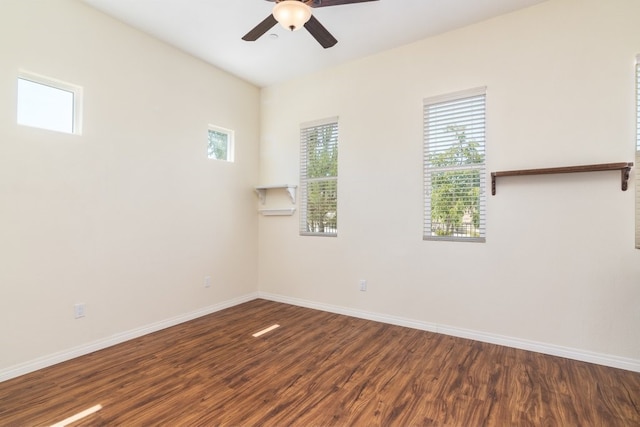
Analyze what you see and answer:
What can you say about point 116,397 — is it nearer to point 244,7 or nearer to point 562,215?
point 244,7

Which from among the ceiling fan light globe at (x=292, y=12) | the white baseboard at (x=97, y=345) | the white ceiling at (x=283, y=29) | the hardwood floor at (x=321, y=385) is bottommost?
the hardwood floor at (x=321, y=385)

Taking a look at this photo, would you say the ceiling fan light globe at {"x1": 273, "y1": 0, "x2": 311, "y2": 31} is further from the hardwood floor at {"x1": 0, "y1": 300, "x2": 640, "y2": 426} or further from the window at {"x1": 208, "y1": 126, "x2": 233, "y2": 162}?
the hardwood floor at {"x1": 0, "y1": 300, "x2": 640, "y2": 426}

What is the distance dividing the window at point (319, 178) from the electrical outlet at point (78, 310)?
2482 millimetres

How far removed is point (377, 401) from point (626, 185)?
2.57m

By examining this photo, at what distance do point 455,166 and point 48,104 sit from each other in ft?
12.4

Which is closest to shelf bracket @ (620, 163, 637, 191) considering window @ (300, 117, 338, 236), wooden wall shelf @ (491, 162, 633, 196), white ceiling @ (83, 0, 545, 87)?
wooden wall shelf @ (491, 162, 633, 196)

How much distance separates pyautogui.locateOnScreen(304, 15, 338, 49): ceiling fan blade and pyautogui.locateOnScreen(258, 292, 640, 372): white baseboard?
290 cm

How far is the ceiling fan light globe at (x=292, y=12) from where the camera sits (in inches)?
80.6

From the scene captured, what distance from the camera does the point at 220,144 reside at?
4.21 meters

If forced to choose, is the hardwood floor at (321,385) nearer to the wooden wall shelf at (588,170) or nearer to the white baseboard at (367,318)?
the white baseboard at (367,318)

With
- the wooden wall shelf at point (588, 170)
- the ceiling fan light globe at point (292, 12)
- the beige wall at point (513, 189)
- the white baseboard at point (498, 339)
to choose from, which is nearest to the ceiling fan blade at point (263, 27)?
the ceiling fan light globe at point (292, 12)

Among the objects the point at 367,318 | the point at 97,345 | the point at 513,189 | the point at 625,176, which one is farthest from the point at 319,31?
the point at 97,345

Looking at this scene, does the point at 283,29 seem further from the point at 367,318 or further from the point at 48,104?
the point at 367,318

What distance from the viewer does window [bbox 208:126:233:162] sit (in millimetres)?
4078
